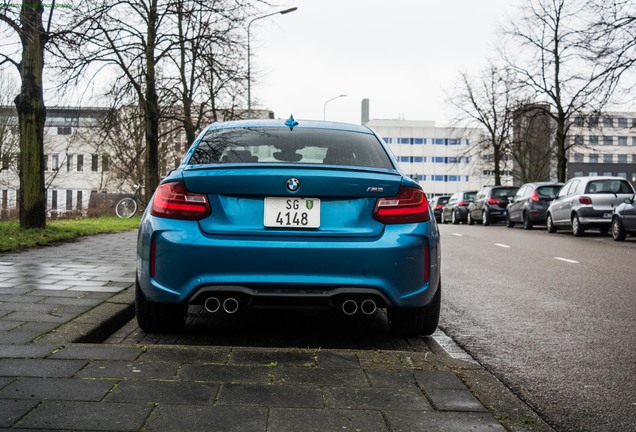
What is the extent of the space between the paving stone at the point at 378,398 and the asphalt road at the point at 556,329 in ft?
1.89

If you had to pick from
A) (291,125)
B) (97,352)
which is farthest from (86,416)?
(291,125)

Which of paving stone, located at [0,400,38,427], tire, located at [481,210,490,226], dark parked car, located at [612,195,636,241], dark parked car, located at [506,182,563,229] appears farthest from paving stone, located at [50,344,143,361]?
tire, located at [481,210,490,226]

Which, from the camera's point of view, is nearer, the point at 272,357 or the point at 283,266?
the point at 272,357

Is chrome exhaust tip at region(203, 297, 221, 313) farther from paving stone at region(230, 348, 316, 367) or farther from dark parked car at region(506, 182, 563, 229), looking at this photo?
dark parked car at region(506, 182, 563, 229)

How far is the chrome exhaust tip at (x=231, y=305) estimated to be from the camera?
4.29 meters

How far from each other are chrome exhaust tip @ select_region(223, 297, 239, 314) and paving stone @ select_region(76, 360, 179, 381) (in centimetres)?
63

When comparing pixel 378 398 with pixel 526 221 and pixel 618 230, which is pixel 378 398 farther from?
pixel 526 221

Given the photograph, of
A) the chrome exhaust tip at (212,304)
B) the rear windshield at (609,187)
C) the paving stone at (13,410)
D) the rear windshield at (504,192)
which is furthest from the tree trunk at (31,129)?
the rear windshield at (504,192)

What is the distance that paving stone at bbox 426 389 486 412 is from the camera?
3129mm

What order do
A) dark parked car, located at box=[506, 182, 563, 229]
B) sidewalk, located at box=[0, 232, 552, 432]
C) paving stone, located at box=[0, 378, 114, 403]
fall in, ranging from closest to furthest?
sidewalk, located at box=[0, 232, 552, 432], paving stone, located at box=[0, 378, 114, 403], dark parked car, located at box=[506, 182, 563, 229]

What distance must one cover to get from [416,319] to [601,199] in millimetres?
15598

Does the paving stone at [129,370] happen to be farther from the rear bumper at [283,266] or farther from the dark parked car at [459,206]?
the dark parked car at [459,206]

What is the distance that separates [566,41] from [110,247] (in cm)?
1746

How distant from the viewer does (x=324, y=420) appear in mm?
2922
